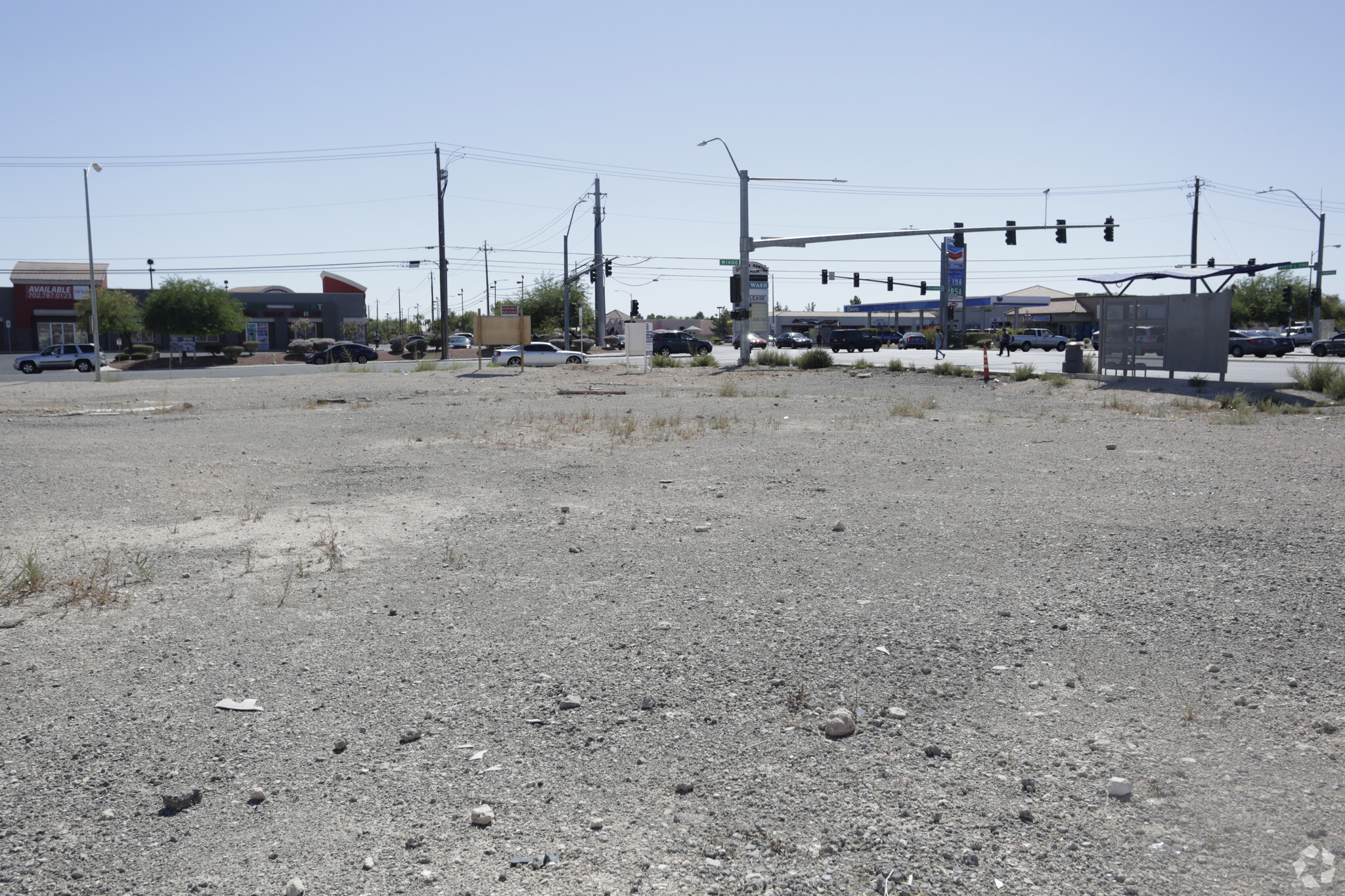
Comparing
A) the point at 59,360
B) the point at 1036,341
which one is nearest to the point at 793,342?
the point at 1036,341

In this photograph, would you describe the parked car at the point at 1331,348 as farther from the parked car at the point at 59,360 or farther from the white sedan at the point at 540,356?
the parked car at the point at 59,360

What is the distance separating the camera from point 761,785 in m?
4.19

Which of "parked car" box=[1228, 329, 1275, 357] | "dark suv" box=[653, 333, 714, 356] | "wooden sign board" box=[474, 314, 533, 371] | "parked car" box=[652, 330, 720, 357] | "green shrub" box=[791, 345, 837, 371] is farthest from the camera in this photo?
"dark suv" box=[653, 333, 714, 356]

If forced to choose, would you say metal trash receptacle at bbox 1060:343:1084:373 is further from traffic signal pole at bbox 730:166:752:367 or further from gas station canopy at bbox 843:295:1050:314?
gas station canopy at bbox 843:295:1050:314

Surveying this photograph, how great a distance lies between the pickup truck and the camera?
76500 mm

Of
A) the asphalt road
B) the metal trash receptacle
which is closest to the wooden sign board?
the asphalt road

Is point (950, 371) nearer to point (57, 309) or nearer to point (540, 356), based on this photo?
point (540, 356)

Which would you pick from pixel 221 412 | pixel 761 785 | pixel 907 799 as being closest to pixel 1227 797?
pixel 907 799

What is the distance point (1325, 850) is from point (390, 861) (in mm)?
3365

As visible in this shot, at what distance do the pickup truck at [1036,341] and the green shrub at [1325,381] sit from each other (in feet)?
166

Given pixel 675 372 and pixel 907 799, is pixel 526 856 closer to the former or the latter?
pixel 907 799

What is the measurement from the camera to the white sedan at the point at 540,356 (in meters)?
51.1

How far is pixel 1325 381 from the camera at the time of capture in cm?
2431

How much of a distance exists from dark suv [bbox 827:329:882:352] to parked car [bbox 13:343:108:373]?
161 feet
